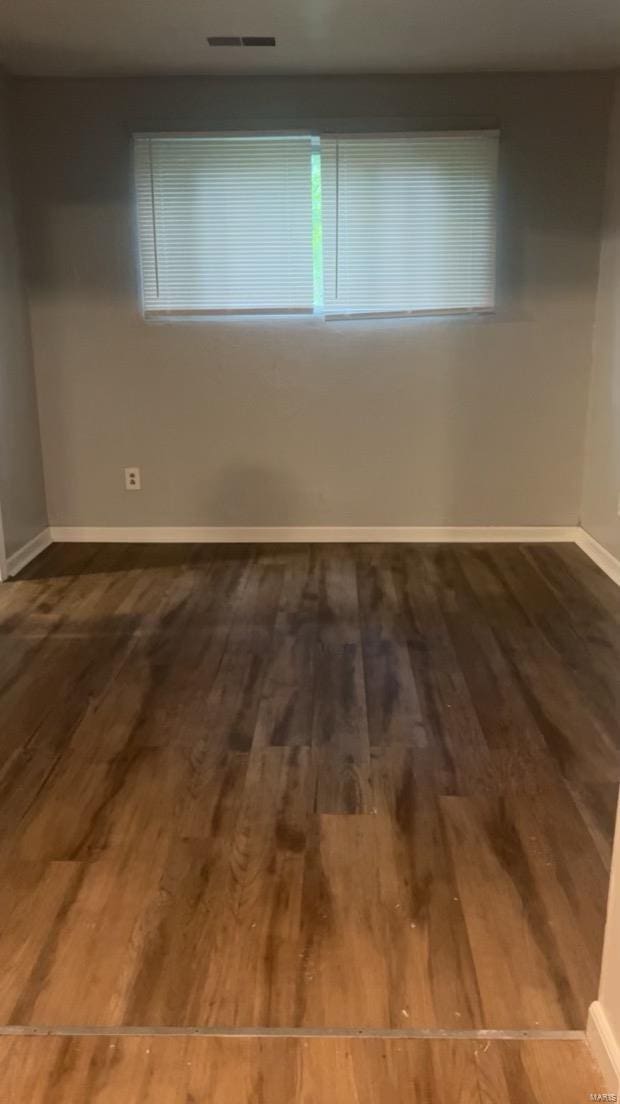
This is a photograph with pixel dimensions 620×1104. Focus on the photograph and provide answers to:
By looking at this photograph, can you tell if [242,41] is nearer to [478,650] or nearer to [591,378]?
[591,378]

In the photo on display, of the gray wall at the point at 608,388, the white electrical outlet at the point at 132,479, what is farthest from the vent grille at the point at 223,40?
the white electrical outlet at the point at 132,479

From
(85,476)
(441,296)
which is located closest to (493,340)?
(441,296)

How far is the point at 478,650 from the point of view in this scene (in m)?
3.08

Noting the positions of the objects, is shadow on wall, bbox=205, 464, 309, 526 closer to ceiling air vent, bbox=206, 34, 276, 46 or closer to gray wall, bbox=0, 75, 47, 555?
gray wall, bbox=0, 75, 47, 555

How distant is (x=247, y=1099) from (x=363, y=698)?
1.45 metres

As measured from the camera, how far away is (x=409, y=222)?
3.96 metres

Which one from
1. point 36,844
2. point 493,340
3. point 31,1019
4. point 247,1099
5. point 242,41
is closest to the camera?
point 247,1099

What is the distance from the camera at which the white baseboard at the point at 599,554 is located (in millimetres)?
3832

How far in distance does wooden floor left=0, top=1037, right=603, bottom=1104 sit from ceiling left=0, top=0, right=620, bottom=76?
3.16 m

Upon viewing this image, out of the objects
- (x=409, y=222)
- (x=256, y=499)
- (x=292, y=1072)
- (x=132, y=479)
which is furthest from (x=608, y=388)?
(x=292, y=1072)

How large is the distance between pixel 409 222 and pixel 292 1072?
3.60 meters

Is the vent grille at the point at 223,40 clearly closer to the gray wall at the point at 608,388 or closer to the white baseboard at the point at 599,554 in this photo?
the gray wall at the point at 608,388

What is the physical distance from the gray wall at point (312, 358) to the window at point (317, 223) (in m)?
0.10

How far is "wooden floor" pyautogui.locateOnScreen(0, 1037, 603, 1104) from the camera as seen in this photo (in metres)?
1.36
